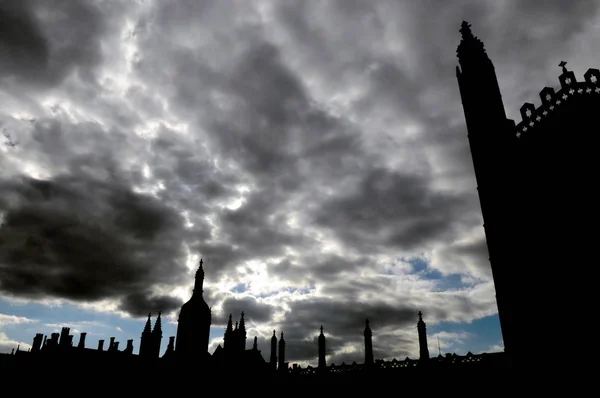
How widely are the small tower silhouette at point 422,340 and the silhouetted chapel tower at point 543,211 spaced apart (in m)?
9.41

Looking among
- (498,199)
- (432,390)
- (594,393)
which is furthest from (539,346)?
(432,390)

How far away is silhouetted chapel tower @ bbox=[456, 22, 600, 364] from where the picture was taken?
17531 mm

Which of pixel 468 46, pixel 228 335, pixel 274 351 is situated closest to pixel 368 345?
pixel 274 351

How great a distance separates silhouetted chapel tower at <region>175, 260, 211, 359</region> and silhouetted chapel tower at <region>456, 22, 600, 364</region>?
2094 inches

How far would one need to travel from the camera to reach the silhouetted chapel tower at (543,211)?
57.5ft

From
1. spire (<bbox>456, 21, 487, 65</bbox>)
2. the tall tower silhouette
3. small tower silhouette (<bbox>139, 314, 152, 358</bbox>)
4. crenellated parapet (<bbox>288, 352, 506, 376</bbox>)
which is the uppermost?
spire (<bbox>456, 21, 487, 65</bbox>)

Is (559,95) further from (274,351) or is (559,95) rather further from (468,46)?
(274,351)

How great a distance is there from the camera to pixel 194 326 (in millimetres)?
65312

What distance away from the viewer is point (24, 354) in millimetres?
51000

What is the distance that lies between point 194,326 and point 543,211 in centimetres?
5906

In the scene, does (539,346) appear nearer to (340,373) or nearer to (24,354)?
(340,373)

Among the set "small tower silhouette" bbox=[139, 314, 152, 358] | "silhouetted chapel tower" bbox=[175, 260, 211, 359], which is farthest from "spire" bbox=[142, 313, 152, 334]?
"silhouetted chapel tower" bbox=[175, 260, 211, 359]

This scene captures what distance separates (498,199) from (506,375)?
10.3 m

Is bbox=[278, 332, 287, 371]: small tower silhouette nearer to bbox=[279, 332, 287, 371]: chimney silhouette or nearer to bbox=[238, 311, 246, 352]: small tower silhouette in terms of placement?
bbox=[279, 332, 287, 371]: chimney silhouette
